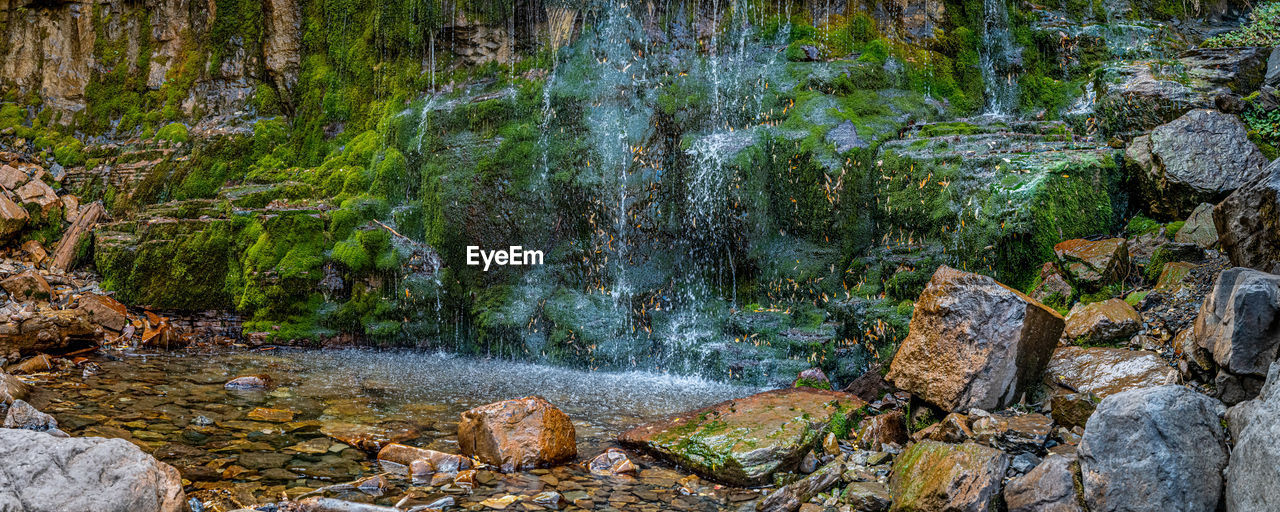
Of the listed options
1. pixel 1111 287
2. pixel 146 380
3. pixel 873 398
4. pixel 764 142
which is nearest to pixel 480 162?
pixel 764 142

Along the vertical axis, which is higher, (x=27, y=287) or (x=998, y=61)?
(x=998, y=61)

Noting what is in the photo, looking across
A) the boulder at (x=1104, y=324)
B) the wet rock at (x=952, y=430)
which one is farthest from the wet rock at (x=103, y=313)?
the boulder at (x=1104, y=324)

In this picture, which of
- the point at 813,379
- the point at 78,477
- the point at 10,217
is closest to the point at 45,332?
the point at 10,217

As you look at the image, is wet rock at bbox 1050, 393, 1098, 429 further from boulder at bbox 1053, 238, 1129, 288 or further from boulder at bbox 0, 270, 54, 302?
boulder at bbox 0, 270, 54, 302

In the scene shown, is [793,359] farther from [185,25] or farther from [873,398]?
[185,25]

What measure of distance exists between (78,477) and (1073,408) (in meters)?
5.85

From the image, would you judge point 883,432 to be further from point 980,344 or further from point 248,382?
point 248,382

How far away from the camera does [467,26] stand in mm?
12461

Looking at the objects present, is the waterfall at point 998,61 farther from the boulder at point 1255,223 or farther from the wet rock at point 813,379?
the boulder at point 1255,223

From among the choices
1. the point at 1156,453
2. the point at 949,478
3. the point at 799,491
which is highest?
the point at 1156,453

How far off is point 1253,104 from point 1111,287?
2557 mm

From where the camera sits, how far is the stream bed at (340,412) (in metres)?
5.08

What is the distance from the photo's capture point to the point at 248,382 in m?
8.09

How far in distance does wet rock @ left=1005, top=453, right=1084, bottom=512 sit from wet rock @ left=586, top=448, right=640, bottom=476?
105 inches
